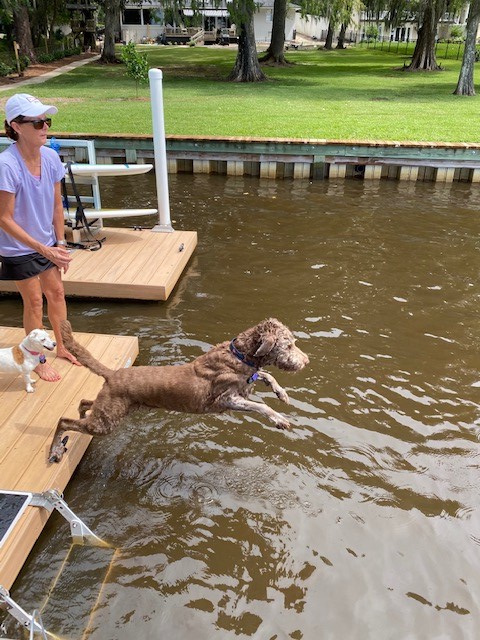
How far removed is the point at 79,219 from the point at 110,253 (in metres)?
0.98

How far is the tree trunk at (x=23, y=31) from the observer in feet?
107

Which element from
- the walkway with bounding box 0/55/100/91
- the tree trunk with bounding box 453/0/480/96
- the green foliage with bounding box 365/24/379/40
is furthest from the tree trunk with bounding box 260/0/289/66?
the green foliage with bounding box 365/24/379/40

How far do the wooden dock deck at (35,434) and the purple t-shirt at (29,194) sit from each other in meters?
1.38

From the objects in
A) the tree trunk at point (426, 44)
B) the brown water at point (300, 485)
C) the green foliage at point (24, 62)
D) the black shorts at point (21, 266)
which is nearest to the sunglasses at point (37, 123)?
the black shorts at point (21, 266)

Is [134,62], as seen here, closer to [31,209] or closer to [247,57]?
[247,57]

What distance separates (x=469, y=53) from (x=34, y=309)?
22082 millimetres

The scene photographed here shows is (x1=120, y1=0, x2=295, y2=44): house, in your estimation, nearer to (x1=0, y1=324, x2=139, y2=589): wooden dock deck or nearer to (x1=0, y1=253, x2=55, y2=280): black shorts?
(x1=0, y1=324, x2=139, y2=589): wooden dock deck

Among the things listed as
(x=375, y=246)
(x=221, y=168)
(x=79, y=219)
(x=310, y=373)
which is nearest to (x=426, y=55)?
(x=221, y=168)

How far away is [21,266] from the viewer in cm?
467

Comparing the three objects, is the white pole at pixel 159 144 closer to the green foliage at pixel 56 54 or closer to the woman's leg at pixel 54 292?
the woman's leg at pixel 54 292

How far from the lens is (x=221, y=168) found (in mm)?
14078

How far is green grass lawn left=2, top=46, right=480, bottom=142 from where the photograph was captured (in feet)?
50.1

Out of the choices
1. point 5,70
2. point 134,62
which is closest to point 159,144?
point 134,62

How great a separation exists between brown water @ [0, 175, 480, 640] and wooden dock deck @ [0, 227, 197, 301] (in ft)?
0.79
